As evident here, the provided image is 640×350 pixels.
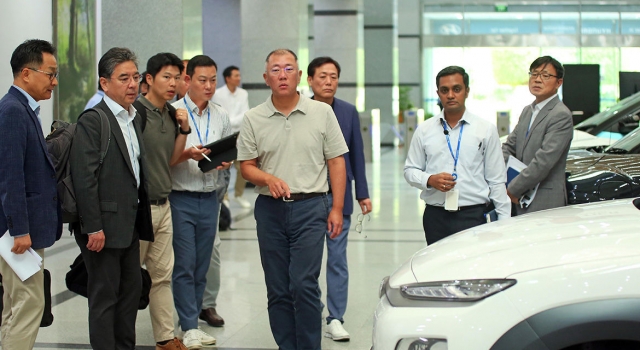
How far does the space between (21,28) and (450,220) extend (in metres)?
5.61

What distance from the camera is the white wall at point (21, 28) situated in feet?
25.7

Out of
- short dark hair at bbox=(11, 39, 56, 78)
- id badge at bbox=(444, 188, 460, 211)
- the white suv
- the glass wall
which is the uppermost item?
the glass wall

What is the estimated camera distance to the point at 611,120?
992cm

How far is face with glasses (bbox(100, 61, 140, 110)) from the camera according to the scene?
4.06 meters

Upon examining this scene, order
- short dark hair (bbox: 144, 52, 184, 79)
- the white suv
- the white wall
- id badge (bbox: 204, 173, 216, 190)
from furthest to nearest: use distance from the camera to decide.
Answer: the white wall → id badge (bbox: 204, 173, 216, 190) → short dark hair (bbox: 144, 52, 184, 79) → the white suv

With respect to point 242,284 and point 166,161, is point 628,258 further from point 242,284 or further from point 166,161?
point 242,284

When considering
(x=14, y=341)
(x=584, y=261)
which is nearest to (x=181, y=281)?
(x=14, y=341)

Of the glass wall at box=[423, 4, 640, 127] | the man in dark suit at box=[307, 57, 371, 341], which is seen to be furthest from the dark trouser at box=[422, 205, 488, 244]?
the glass wall at box=[423, 4, 640, 127]

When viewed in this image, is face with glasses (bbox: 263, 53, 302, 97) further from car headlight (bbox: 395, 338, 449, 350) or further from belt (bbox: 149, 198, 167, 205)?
car headlight (bbox: 395, 338, 449, 350)

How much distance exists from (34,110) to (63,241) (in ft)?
17.6

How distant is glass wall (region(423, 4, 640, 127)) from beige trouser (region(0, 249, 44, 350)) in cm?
2211

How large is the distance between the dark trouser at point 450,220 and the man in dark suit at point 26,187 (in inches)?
84.4

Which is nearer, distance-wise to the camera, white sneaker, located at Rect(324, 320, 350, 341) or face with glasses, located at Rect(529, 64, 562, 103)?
white sneaker, located at Rect(324, 320, 350, 341)

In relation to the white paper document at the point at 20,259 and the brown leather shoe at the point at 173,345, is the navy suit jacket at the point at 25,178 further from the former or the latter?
the brown leather shoe at the point at 173,345
